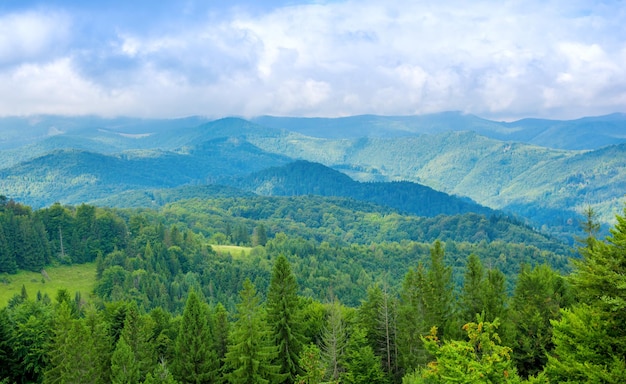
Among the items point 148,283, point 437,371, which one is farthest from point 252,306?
point 148,283

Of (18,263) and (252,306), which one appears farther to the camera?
(18,263)

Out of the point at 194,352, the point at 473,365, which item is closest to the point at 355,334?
the point at 194,352

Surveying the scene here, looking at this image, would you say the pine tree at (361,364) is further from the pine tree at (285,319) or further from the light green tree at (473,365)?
the light green tree at (473,365)

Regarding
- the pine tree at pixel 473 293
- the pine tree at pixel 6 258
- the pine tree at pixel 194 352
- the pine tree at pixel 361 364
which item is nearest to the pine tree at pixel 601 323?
the pine tree at pixel 361 364

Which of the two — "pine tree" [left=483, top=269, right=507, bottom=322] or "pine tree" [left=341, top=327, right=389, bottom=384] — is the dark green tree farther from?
"pine tree" [left=341, top=327, right=389, bottom=384]

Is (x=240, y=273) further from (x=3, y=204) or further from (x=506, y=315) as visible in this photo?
(x=506, y=315)

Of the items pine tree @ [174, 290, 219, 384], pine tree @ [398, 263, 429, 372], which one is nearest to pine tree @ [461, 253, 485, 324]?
pine tree @ [398, 263, 429, 372]
